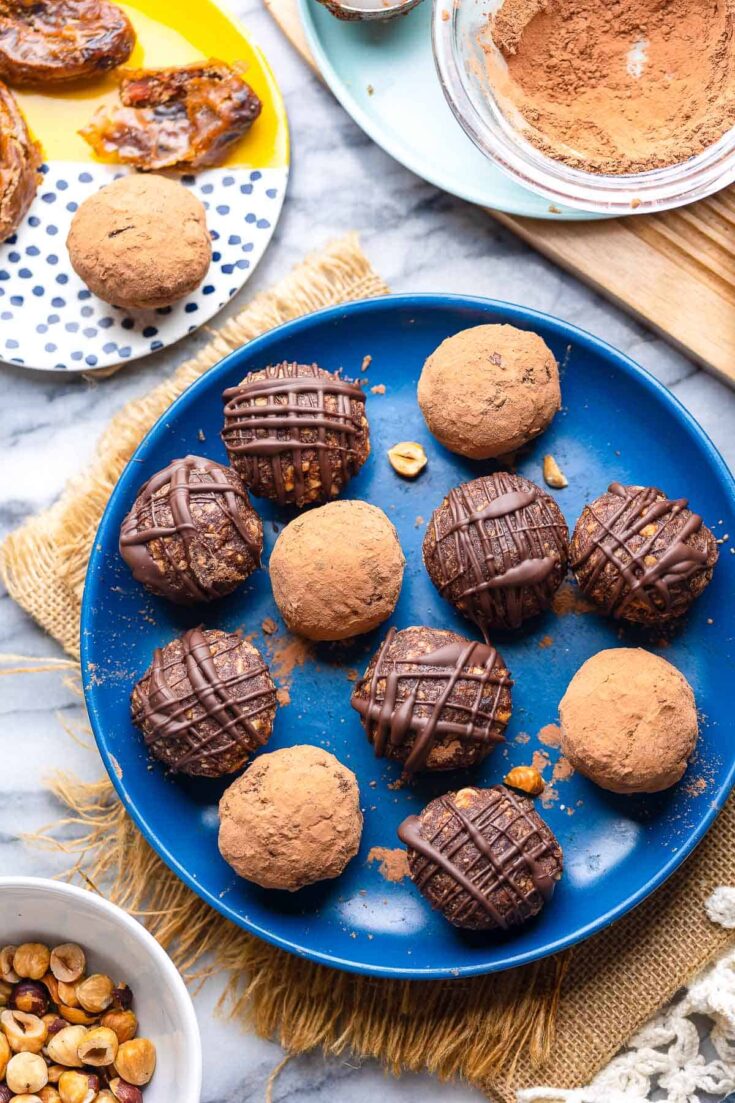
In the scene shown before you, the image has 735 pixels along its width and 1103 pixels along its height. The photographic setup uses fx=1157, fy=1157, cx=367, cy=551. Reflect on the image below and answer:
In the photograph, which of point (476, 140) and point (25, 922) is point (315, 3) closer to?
point (476, 140)

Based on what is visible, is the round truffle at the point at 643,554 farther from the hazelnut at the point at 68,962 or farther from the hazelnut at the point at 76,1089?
the hazelnut at the point at 76,1089

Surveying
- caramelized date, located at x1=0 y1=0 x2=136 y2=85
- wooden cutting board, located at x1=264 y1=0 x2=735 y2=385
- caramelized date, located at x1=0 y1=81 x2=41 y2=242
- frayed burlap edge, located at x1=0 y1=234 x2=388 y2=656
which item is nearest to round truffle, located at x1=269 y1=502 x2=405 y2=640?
frayed burlap edge, located at x1=0 y1=234 x2=388 y2=656

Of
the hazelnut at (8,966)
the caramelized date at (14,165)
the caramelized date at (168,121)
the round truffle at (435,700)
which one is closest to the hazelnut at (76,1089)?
the hazelnut at (8,966)

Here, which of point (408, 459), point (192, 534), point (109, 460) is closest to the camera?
point (192, 534)

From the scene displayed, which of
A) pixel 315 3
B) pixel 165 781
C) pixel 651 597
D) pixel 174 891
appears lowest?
pixel 174 891

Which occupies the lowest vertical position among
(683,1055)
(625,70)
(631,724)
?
(683,1055)

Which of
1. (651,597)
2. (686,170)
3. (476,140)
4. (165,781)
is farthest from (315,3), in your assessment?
(165,781)

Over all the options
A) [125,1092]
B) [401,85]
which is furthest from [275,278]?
[125,1092]

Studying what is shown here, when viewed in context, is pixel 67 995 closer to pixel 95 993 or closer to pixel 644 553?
pixel 95 993
